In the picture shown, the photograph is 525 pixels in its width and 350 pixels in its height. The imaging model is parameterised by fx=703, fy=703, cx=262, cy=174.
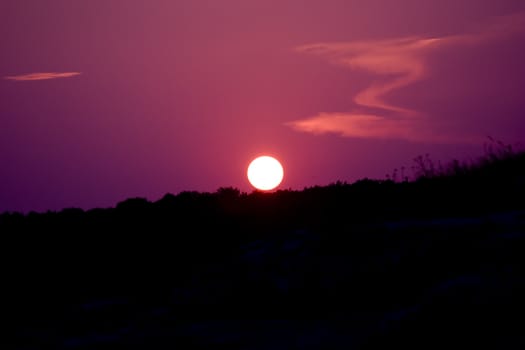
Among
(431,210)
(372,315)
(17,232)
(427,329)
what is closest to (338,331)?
(372,315)

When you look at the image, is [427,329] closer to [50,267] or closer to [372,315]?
[372,315]

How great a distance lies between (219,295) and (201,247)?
368 centimetres

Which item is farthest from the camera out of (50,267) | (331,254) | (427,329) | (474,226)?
(50,267)

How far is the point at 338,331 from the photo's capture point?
16.5ft

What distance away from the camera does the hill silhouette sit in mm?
4605

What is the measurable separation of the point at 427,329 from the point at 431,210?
16.2 feet

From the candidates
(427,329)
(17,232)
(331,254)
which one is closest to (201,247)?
(17,232)

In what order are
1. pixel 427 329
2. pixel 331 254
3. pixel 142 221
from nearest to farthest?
pixel 427 329
pixel 331 254
pixel 142 221

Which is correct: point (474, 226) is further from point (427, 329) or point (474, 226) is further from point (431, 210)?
point (431, 210)

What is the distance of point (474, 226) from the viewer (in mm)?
5820

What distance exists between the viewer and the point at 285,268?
245 inches

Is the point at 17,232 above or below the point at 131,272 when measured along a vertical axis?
above

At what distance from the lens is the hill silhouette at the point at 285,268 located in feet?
15.1

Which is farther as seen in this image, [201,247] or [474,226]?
[201,247]
